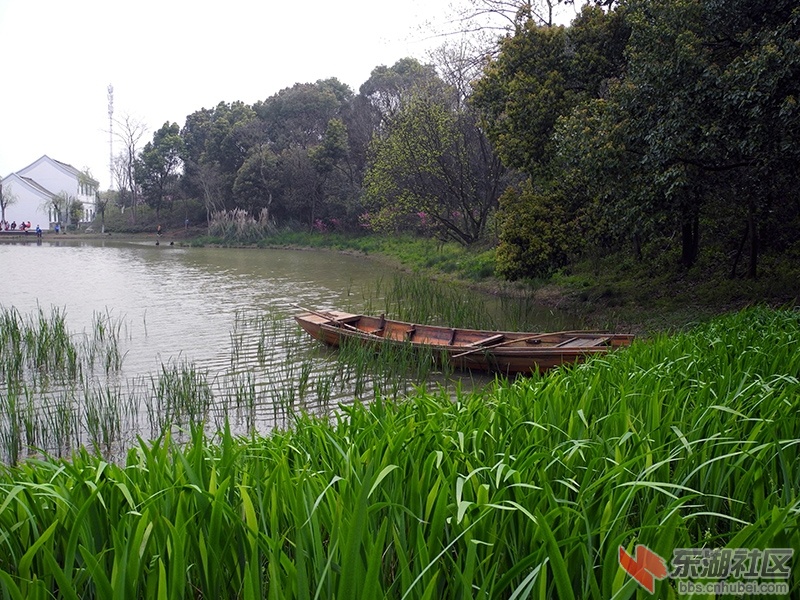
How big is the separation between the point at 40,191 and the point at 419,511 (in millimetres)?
58262

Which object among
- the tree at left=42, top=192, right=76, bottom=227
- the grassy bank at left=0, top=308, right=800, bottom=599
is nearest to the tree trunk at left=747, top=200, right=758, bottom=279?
the grassy bank at left=0, top=308, right=800, bottom=599

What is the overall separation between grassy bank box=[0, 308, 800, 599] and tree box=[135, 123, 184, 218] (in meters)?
48.8

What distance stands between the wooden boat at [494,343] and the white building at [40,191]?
1884 inches

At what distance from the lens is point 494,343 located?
28.7 feet

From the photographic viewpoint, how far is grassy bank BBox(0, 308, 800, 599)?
60.7 inches

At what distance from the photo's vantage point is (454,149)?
22.4m

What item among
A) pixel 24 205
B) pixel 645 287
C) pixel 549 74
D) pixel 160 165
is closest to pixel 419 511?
pixel 549 74

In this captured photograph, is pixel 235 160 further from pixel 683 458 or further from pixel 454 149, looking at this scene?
pixel 683 458

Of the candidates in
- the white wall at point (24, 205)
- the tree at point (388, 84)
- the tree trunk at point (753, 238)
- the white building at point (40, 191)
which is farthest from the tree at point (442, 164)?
the white wall at point (24, 205)

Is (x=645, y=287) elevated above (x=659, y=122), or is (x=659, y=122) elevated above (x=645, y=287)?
(x=659, y=122)

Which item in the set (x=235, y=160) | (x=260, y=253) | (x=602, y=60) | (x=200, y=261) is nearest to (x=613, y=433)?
(x=602, y=60)

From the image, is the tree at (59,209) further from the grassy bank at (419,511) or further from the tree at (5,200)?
the grassy bank at (419,511)

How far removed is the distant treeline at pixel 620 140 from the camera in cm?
831

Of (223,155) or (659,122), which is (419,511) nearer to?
(659,122)
